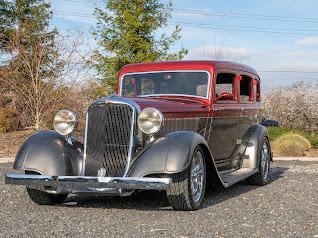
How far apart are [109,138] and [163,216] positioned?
116 cm

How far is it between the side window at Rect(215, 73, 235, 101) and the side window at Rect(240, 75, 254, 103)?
449 mm

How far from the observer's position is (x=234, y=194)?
7.93 meters

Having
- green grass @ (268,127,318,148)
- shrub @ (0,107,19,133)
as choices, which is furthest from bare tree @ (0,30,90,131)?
Answer: green grass @ (268,127,318,148)

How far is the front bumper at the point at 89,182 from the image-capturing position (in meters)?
5.76

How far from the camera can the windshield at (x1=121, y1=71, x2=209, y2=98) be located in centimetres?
779

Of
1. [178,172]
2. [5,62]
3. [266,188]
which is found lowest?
[266,188]

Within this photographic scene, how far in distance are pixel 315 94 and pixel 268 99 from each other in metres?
2.22

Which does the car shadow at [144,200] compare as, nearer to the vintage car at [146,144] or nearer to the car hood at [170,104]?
the vintage car at [146,144]

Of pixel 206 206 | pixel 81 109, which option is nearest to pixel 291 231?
pixel 206 206

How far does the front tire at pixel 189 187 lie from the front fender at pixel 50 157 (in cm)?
126

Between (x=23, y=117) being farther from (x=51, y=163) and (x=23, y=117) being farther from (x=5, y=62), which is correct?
(x=51, y=163)

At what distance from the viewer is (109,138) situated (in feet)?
21.2

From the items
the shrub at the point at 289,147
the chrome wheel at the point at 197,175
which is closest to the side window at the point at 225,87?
the chrome wheel at the point at 197,175

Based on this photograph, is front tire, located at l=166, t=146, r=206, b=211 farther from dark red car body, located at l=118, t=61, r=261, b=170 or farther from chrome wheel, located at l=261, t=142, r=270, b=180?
chrome wheel, located at l=261, t=142, r=270, b=180
